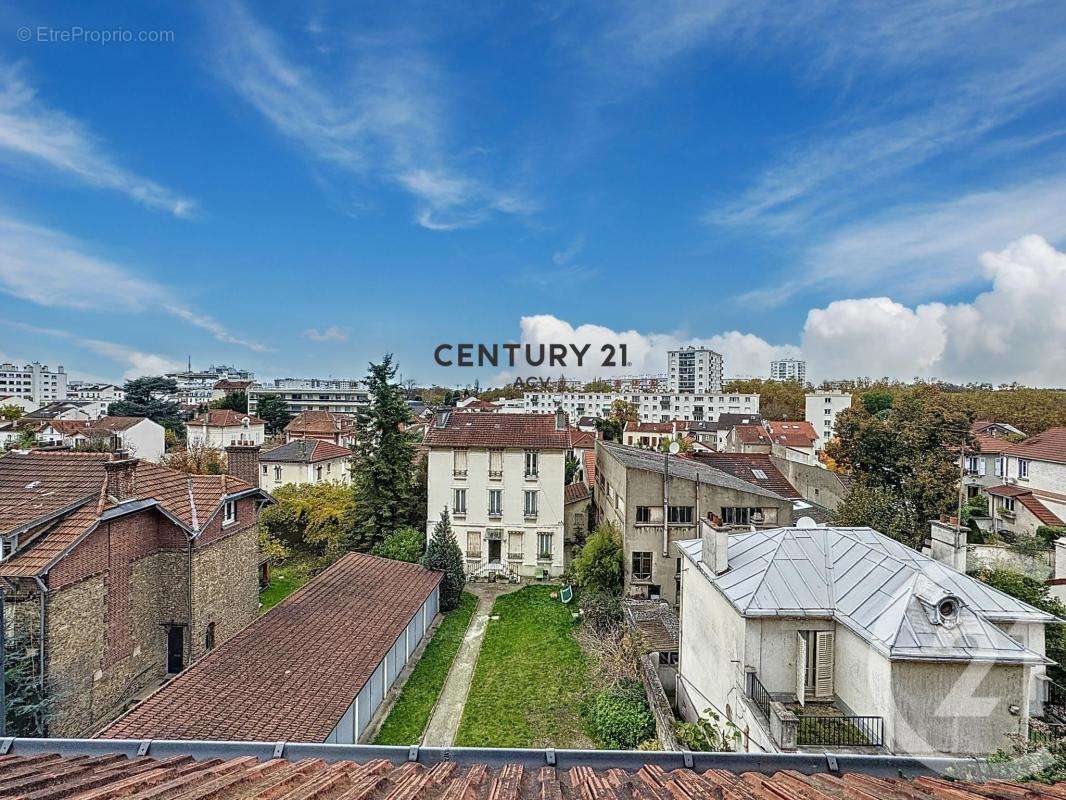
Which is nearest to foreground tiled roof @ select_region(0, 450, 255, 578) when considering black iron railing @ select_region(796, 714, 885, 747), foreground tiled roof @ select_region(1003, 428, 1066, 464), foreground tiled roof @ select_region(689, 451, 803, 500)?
black iron railing @ select_region(796, 714, 885, 747)

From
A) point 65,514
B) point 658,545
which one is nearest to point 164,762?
point 65,514

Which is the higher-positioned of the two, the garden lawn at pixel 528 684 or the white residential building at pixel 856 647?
the white residential building at pixel 856 647

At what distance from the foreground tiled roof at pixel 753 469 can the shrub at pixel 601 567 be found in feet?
33.6

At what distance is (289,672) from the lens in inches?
419

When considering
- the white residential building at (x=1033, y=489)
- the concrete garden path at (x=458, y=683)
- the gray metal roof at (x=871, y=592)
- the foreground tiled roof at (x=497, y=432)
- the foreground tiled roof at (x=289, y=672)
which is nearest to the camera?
the gray metal roof at (x=871, y=592)

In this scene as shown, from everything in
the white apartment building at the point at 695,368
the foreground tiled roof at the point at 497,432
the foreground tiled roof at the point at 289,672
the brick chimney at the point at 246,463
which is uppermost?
the white apartment building at the point at 695,368

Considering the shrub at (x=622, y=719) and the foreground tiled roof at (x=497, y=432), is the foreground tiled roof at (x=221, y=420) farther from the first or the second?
the shrub at (x=622, y=719)

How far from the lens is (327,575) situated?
16.3 metres

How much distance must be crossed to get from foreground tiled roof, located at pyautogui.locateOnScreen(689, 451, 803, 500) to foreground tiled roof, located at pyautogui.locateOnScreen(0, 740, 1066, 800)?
22.3m

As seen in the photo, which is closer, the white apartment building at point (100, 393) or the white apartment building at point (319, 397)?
the white apartment building at point (319, 397)

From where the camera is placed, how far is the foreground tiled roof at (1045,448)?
80.7 ft

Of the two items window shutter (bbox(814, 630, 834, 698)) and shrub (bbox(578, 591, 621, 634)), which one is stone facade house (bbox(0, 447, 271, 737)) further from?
window shutter (bbox(814, 630, 834, 698))

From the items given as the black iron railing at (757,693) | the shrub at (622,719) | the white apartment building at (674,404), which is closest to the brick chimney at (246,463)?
the shrub at (622,719)

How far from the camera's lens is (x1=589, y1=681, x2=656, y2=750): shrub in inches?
428
